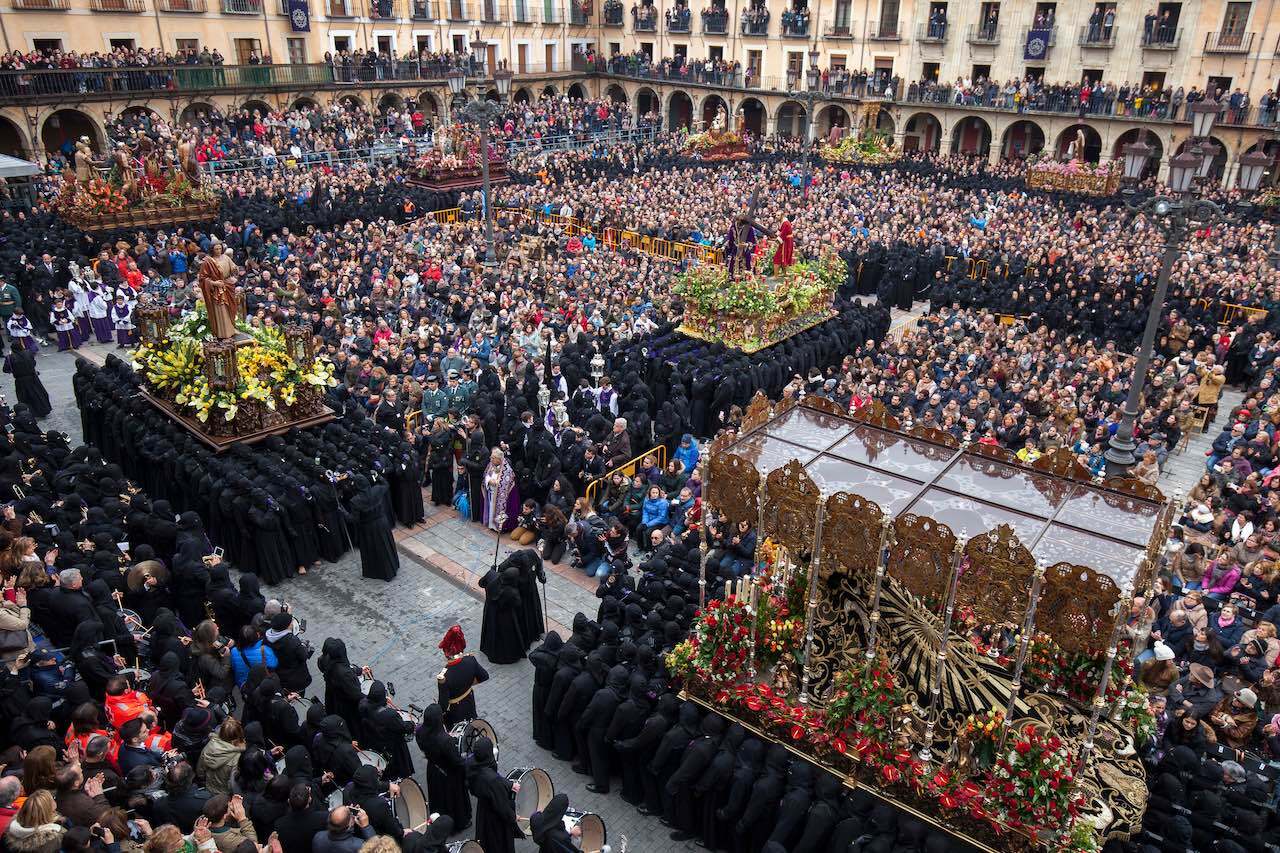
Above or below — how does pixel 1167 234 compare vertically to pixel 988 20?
below

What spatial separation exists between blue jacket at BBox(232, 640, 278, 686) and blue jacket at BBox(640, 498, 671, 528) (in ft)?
17.9

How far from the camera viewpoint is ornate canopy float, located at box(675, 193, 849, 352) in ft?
60.6

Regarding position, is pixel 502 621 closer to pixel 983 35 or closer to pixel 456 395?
pixel 456 395

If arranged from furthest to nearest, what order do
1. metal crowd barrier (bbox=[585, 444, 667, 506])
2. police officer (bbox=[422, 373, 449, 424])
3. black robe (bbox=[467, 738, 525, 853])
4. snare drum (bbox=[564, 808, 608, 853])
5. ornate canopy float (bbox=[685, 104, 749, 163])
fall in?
ornate canopy float (bbox=[685, 104, 749, 163]) < police officer (bbox=[422, 373, 449, 424]) < metal crowd barrier (bbox=[585, 444, 667, 506]) < black robe (bbox=[467, 738, 525, 853]) < snare drum (bbox=[564, 808, 608, 853])

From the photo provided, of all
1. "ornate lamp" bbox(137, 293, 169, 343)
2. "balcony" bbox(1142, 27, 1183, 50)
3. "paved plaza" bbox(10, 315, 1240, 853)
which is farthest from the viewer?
"balcony" bbox(1142, 27, 1183, 50)

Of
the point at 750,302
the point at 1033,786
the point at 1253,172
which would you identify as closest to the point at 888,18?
the point at 750,302

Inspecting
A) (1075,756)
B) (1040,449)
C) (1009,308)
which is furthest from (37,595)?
(1009,308)

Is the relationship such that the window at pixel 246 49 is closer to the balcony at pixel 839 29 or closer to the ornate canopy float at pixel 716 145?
the ornate canopy float at pixel 716 145

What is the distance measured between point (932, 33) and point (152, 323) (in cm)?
4004

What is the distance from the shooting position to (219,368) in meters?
13.4

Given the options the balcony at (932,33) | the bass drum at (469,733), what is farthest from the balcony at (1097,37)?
the bass drum at (469,733)

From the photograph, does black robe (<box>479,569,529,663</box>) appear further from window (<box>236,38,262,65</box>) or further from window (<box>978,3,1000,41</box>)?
window (<box>978,3,1000,41</box>)

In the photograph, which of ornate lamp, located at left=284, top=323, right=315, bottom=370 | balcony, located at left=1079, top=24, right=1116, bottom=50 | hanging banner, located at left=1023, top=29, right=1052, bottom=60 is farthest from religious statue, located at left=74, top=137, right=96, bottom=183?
balcony, located at left=1079, top=24, right=1116, bottom=50

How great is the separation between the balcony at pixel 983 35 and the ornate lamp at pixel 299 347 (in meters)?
38.5
